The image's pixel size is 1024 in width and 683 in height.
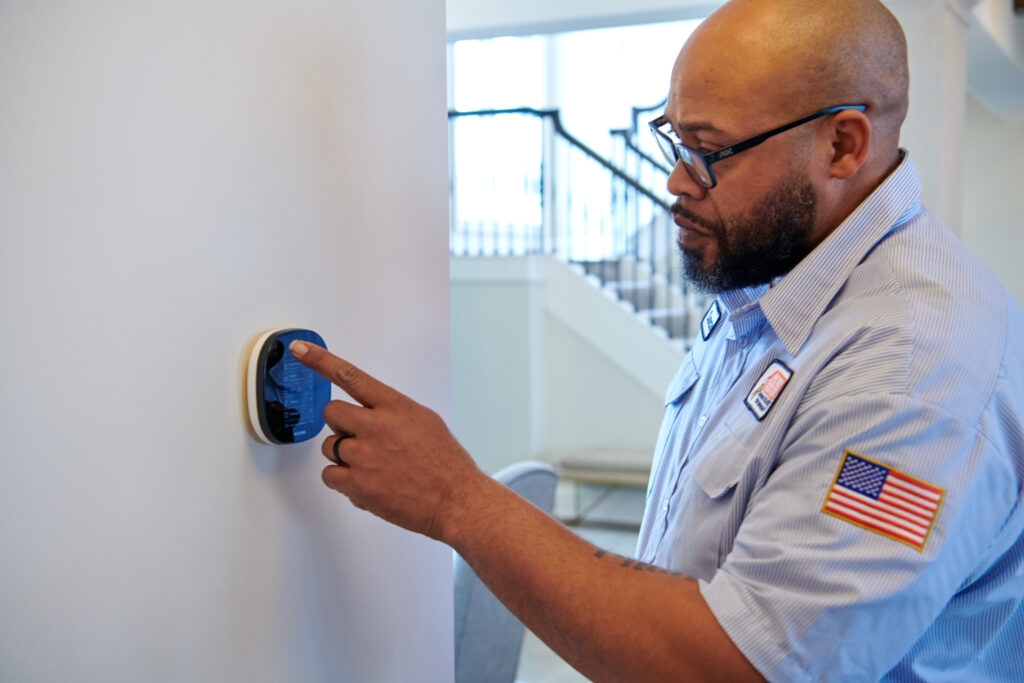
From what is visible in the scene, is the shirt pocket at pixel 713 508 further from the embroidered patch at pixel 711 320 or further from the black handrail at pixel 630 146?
the black handrail at pixel 630 146

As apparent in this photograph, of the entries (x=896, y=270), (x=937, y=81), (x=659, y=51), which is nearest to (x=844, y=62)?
(x=896, y=270)

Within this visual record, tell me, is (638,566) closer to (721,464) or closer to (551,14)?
(721,464)

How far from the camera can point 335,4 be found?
0.88 metres

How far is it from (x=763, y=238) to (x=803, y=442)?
0.35 metres

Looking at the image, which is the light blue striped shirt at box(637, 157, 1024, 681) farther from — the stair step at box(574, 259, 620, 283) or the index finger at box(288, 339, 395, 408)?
the stair step at box(574, 259, 620, 283)

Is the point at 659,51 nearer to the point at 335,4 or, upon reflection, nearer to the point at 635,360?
the point at 635,360

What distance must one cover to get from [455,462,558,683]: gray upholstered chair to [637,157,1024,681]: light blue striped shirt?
3.14 ft

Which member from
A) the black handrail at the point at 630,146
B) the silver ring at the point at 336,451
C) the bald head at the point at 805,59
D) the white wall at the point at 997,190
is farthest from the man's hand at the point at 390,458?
the white wall at the point at 997,190

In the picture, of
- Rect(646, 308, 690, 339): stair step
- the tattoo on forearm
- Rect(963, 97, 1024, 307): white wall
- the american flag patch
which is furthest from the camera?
Rect(963, 97, 1024, 307): white wall

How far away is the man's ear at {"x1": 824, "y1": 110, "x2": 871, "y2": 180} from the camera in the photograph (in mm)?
1035

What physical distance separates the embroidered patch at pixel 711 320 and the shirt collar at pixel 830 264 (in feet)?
0.99

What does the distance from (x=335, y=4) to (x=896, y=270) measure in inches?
26.6

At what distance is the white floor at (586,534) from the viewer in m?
3.20

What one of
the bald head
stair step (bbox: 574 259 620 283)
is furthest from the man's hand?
stair step (bbox: 574 259 620 283)
